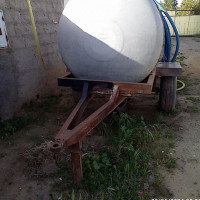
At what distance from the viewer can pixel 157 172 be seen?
7.55ft

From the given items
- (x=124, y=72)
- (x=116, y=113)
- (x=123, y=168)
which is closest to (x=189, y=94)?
(x=116, y=113)

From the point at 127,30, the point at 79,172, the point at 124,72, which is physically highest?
the point at 127,30

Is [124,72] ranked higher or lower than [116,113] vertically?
higher

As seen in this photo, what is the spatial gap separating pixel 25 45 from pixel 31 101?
0.96 m

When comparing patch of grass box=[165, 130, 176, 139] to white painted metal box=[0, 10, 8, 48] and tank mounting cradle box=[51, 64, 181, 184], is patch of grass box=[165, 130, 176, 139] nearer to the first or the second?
tank mounting cradle box=[51, 64, 181, 184]

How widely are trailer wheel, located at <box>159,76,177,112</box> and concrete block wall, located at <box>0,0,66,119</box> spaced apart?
213cm

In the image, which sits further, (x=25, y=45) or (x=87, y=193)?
(x=25, y=45)

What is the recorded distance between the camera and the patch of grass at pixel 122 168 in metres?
2.04

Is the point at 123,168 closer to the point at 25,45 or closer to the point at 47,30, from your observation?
the point at 25,45

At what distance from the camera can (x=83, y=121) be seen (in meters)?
1.99

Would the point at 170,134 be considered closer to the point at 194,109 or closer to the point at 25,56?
the point at 194,109

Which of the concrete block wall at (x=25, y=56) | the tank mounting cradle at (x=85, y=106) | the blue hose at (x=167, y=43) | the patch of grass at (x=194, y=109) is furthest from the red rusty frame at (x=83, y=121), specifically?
the concrete block wall at (x=25, y=56)

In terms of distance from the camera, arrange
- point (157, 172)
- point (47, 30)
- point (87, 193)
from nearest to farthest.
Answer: point (87, 193) < point (157, 172) < point (47, 30)

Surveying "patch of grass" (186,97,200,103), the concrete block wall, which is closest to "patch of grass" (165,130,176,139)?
"patch of grass" (186,97,200,103)
